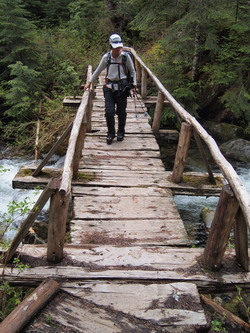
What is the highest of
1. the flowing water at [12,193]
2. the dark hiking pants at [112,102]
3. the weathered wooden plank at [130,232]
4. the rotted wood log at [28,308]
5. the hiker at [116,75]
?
the hiker at [116,75]

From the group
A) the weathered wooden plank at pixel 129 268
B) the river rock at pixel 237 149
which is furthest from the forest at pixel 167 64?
the weathered wooden plank at pixel 129 268

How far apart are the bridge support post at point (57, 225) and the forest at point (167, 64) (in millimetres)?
6439

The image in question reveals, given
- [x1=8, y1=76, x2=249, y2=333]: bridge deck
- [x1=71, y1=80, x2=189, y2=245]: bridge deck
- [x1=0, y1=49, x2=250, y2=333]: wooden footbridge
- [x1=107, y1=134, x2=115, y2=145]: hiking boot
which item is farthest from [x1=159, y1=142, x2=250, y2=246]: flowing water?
[x1=0, y1=49, x2=250, y2=333]: wooden footbridge

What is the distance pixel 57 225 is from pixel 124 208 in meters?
1.61

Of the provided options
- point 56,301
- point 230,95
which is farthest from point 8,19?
point 56,301

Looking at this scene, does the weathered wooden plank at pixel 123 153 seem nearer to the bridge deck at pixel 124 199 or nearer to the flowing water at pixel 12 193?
the bridge deck at pixel 124 199

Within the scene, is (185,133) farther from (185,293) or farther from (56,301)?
(56,301)

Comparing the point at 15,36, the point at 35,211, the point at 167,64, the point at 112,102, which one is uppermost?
the point at 15,36

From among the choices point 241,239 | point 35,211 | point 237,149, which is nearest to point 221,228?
point 241,239

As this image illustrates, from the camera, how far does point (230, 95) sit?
9.23 m

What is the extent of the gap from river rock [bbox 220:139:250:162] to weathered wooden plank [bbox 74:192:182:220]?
5.86 m

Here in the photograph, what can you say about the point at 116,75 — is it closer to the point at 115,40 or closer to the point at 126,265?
the point at 115,40

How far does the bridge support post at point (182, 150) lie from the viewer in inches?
178

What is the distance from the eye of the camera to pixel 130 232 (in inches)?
147
